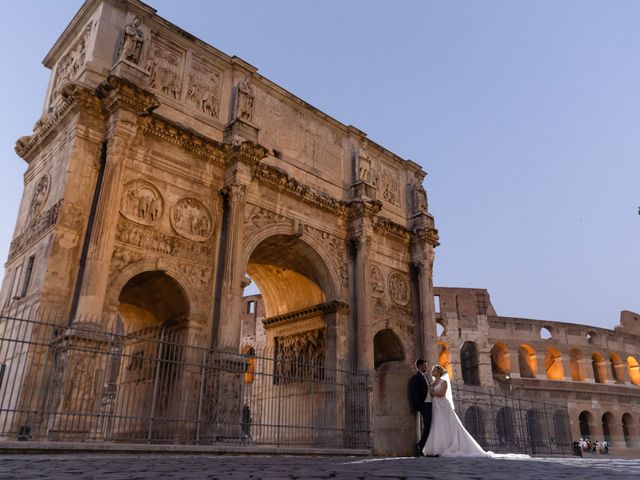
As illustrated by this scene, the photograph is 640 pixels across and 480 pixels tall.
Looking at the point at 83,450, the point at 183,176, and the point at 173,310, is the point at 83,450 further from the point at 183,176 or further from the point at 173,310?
the point at 183,176

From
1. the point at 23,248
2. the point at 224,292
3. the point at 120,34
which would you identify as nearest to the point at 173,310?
the point at 224,292

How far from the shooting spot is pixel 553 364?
36.8 metres

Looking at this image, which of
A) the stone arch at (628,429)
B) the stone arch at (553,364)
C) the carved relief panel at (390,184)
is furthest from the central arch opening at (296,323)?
the stone arch at (628,429)

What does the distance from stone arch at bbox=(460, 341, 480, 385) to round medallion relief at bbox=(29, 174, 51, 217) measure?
93.0 feet

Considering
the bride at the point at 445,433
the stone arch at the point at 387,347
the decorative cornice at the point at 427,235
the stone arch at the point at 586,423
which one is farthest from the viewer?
the stone arch at the point at 586,423

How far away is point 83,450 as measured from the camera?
7719 mm

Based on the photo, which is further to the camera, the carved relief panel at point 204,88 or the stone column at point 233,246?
the carved relief panel at point 204,88

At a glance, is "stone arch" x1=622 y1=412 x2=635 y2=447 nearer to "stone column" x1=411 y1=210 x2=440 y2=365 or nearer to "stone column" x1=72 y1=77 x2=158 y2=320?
"stone column" x1=411 y1=210 x2=440 y2=365

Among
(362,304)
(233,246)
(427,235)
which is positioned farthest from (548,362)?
(233,246)

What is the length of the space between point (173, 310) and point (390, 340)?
26.0 feet

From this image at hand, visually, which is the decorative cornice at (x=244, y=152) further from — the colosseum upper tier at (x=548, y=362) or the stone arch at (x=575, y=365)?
the stone arch at (x=575, y=365)

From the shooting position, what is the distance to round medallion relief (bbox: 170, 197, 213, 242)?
42.9 ft

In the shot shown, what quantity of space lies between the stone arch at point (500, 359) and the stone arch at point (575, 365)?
4842 millimetres

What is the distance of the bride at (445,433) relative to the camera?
8.42 meters
